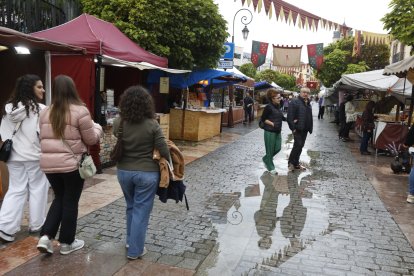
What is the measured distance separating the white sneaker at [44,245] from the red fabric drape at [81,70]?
4.00m

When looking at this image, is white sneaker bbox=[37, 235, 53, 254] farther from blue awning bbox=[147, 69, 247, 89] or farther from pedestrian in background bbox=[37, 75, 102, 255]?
blue awning bbox=[147, 69, 247, 89]

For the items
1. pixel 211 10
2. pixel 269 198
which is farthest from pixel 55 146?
pixel 211 10

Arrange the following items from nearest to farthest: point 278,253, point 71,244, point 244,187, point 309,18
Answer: point 71,244 → point 278,253 → point 244,187 → point 309,18

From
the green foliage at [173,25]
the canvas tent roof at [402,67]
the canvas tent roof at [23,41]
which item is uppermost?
the green foliage at [173,25]

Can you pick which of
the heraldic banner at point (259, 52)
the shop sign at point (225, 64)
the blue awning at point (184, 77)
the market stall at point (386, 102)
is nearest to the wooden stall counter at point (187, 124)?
the blue awning at point (184, 77)

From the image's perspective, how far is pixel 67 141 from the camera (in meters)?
3.65

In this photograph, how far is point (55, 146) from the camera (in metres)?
3.64

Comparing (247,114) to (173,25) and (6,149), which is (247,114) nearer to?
(173,25)

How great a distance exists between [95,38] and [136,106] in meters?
4.67

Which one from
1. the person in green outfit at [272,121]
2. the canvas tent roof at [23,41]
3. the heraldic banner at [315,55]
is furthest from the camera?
the heraldic banner at [315,55]

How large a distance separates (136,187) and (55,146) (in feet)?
2.67

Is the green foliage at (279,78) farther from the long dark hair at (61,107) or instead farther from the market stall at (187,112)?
the long dark hair at (61,107)

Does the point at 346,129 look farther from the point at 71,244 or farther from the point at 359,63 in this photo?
the point at 359,63

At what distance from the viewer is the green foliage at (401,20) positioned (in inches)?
355
